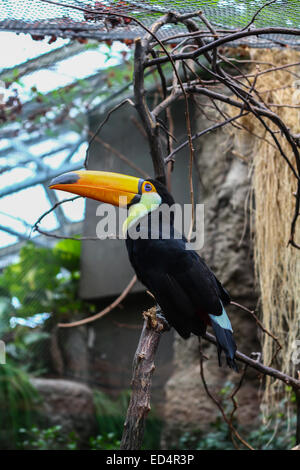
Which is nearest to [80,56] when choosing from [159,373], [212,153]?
[212,153]

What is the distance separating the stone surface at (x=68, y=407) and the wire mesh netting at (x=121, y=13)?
266 centimetres

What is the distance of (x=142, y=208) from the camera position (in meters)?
2.33

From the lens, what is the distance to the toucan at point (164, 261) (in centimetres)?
206

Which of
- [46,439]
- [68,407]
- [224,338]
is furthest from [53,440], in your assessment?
[224,338]

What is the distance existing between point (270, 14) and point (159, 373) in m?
2.76

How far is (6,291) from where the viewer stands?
4.78 metres

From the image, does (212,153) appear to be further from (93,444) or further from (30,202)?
(93,444)

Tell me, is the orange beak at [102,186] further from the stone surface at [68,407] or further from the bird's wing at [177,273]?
the stone surface at [68,407]

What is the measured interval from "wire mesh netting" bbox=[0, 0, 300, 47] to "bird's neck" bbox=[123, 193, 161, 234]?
0.70 m

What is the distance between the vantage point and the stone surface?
4.14 m

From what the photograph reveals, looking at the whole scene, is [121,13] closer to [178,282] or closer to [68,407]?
[178,282]

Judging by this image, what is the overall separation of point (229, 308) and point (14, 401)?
1.68m

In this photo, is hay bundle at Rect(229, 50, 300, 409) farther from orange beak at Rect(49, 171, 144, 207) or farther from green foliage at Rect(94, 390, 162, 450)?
green foliage at Rect(94, 390, 162, 450)

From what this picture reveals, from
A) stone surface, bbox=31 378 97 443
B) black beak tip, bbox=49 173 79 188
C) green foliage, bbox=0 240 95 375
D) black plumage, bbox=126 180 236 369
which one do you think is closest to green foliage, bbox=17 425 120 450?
stone surface, bbox=31 378 97 443
